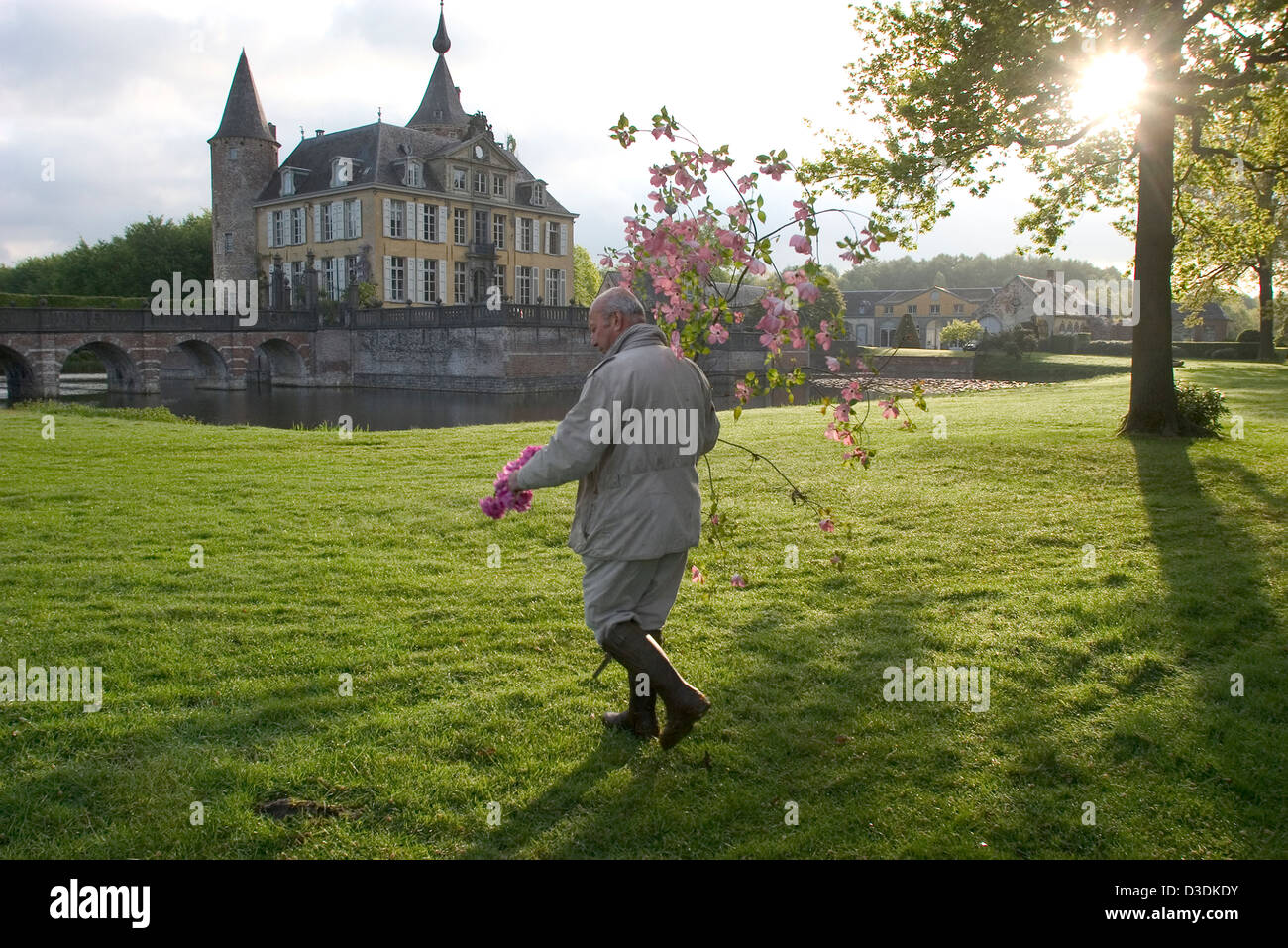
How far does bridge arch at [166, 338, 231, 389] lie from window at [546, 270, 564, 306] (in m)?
21.4

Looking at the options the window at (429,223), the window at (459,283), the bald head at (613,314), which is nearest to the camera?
the bald head at (613,314)

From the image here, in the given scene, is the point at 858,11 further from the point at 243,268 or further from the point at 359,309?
the point at 243,268

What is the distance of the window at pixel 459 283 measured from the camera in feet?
190

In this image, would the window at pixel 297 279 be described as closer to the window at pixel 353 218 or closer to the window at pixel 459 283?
the window at pixel 353 218

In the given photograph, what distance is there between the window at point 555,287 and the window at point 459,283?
648 centimetres

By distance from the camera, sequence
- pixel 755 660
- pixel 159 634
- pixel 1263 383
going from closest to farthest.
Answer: pixel 755 660, pixel 159 634, pixel 1263 383

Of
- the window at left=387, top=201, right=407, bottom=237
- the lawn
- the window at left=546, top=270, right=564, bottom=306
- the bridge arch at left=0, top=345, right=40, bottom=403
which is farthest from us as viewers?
the window at left=546, top=270, right=564, bottom=306

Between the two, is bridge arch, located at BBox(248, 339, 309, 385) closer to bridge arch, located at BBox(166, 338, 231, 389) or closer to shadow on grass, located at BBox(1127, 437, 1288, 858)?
bridge arch, located at BBox(166, 338, 231, 389)

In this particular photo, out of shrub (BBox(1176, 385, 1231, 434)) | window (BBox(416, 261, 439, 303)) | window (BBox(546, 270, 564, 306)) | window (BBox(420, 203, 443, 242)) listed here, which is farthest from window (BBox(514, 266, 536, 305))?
shrub (BBox(1176, 385, 1231, 434))

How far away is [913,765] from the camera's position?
4523 mm

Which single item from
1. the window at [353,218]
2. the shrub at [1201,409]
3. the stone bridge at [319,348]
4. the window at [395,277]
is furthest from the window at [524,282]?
the shrub at [1201,409]

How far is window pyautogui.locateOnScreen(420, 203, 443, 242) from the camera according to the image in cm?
5512
